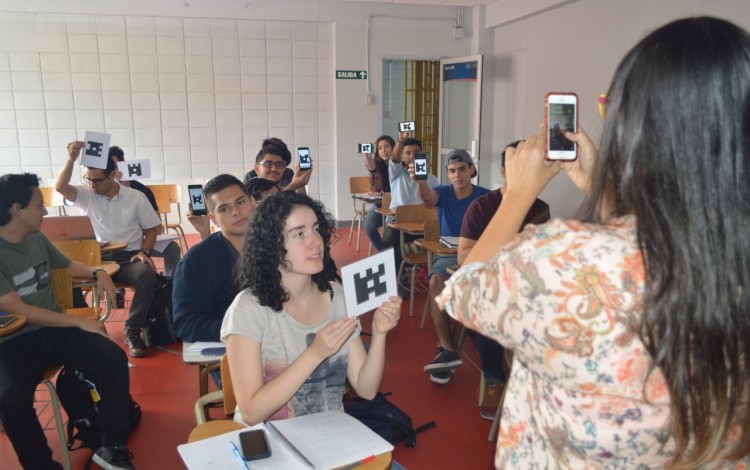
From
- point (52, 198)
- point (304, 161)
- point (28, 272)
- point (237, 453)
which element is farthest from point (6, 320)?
point (52, 198)

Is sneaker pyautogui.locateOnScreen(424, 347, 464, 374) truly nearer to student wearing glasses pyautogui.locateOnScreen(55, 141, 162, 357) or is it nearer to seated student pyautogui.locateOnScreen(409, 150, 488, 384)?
seated student pyautogui.locateOnScreen(409, 150, 488, 384)

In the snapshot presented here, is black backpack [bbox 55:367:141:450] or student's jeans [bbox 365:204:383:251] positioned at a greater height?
student's jeans [bbox 365:204:383:251]

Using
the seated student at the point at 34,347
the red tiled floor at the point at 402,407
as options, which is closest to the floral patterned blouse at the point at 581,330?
the red tiled floor at the point at 402,407

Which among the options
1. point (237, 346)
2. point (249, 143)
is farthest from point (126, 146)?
point (237, 346)

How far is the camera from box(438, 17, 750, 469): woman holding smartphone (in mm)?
686

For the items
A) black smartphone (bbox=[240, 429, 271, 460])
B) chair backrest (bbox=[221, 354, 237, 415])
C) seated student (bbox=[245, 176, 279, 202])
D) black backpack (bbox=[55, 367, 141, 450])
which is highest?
seated student (bbox=[245, 176, 279, 202])

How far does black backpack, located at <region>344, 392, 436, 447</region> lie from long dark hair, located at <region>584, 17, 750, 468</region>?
5.10ft

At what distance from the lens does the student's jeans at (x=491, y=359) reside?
3.09 m

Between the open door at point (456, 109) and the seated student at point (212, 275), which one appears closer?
the seated student at point (212, 275)

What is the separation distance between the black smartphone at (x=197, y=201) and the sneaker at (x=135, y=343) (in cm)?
118

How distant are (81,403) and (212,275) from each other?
1.02m

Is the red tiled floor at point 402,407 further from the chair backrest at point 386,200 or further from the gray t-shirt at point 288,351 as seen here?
the chair backrest at point 386,200

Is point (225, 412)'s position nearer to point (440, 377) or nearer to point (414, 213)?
point (440, 377)

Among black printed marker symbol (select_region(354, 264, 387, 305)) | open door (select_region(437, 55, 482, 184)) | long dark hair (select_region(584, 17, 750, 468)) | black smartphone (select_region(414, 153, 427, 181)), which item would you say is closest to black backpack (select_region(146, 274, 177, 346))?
black smartphone (select_region(414, 153, 427, 181))
